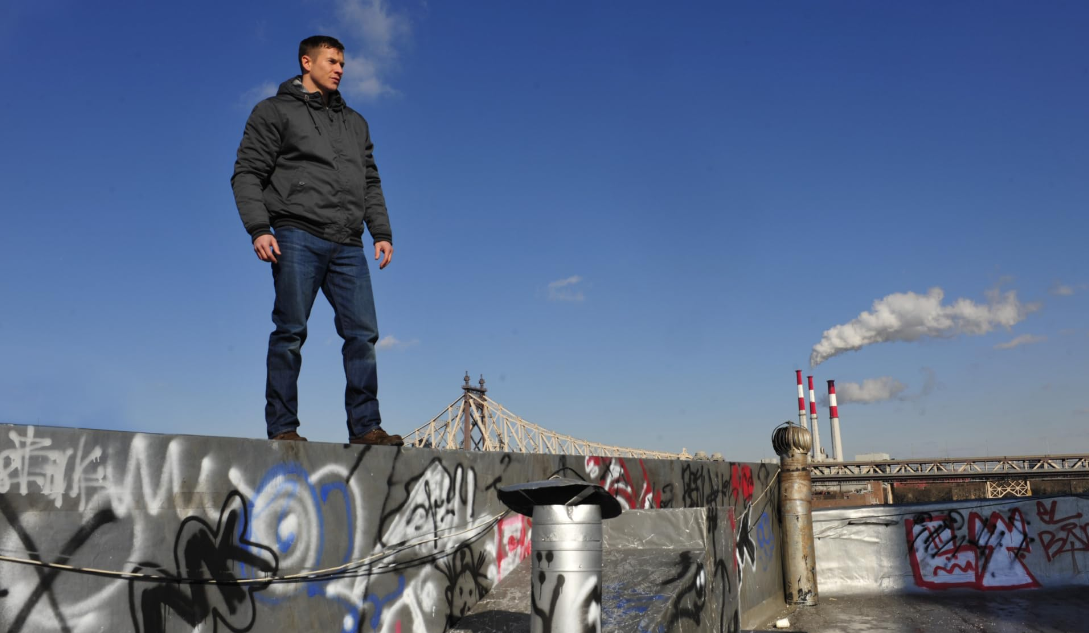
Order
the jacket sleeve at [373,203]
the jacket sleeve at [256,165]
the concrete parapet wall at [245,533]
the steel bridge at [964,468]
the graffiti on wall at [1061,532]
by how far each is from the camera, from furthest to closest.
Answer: the steel bridge at [964,468], the graffiti on wall at [1061,532], the jacket sleeve at [373,203], the jacket sleeve at [256,165], the concrete parapet wall at [245,533]

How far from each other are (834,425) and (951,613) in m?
77.0

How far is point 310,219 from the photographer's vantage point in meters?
4.14

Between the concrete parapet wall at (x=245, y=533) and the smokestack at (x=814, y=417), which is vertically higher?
the smokestack at (x=814, y=417)

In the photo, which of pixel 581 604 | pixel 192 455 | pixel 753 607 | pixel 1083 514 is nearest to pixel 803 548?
pixel 753 607

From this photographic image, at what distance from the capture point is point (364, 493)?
4172 millimetres

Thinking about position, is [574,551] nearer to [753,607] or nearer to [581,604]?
[581,604]

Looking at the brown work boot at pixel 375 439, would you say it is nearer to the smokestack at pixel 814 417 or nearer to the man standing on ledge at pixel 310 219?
the man standing on ledge at pixel 310 219

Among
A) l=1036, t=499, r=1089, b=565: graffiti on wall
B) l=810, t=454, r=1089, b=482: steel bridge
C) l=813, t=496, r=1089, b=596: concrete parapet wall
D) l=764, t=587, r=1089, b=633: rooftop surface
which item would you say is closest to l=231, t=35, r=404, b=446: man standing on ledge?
l=764, t=587, r=1089, b=633: rooftop surface

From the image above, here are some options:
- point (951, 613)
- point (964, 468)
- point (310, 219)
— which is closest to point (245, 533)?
point (310, 219)

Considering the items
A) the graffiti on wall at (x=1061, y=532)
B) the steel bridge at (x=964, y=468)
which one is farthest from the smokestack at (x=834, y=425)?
the graffiti on wall at (x=1061, y=532)

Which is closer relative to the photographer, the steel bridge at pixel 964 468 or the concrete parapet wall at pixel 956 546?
the concrete parapet wall at pixel 956 546

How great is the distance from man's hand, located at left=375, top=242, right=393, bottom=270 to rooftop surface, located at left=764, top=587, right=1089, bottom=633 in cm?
646

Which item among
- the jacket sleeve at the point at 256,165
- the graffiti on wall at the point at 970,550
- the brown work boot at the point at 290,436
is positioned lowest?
the graffiti on wall at the point at 970,550

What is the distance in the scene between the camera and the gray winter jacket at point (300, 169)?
4.05 meters
